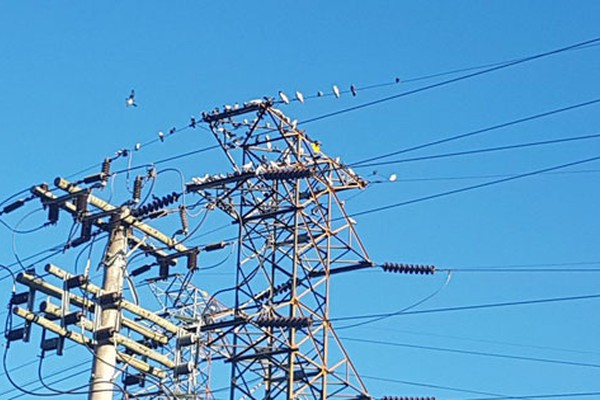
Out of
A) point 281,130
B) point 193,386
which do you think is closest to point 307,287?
point 281,130

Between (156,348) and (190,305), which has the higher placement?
(190,305)

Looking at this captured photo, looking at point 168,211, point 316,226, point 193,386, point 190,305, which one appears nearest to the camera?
point 168,211

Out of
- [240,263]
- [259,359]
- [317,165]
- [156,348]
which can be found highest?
[317,165]

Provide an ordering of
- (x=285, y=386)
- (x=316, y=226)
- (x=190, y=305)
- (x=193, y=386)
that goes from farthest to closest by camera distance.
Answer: (x=190, y=305), (x=193, y=386), (x=316, y=226), (x=285, y=386)

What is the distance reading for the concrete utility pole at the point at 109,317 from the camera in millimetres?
23734

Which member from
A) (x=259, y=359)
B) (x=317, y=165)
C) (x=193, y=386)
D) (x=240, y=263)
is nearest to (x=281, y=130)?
(x=317, y=165)

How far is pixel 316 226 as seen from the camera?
111 feet

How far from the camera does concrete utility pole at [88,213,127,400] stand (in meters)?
23.7

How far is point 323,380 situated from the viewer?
31.2 meters

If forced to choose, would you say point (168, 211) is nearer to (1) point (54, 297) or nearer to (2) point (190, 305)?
(1) point (54, 297)

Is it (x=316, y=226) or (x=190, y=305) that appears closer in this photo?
(x=316, y=226)

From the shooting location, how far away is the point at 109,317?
81.6 feet

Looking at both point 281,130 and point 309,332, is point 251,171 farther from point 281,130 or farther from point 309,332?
point 309,332

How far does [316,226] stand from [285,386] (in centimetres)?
453
